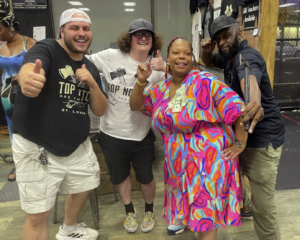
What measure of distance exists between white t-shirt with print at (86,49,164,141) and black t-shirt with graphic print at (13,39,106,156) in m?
0.31

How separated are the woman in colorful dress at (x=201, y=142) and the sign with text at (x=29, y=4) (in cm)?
427

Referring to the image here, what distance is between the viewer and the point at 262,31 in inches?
86.8

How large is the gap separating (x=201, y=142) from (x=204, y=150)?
0.05 m

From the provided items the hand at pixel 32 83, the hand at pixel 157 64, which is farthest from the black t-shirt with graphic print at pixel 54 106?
the hand at pixel 157 64

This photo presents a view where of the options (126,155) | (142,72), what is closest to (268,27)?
(142,72)

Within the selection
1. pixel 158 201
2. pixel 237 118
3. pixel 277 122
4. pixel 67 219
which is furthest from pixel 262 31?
pixel 67 219

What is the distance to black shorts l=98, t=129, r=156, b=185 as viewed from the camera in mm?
1849

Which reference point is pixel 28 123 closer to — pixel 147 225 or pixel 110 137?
pixel 110 137

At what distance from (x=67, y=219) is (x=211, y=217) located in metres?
1.08

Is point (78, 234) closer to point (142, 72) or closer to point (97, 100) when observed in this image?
point (97, 100)

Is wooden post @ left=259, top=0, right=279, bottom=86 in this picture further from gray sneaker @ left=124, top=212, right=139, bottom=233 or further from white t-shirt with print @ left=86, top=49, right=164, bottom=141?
gray sneaker @ left=124, top=212, right=139, bottom=233

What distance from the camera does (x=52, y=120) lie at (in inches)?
55.1

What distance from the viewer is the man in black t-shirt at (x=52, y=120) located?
4.46 feet

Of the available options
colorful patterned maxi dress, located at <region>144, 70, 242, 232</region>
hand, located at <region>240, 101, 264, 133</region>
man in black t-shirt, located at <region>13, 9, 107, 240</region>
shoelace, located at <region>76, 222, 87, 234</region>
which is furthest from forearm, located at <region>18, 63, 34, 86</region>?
shoelace, located at <region>76, 222, 87, 234</region>
